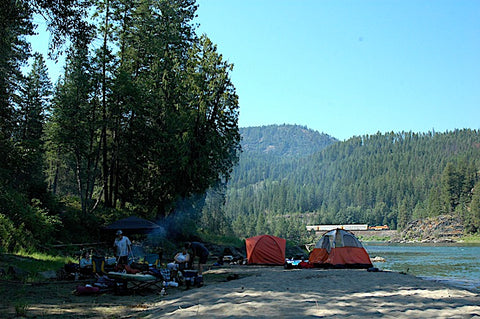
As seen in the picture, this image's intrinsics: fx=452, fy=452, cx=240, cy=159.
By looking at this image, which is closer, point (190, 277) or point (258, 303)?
point (258, 303)

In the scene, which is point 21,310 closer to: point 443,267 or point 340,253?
point 340,253

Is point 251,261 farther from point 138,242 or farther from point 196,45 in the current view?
point 196,45

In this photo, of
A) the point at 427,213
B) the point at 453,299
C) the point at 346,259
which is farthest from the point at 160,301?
the point at 427,213

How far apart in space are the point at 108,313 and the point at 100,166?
24681 millimetres

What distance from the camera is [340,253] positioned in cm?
2206

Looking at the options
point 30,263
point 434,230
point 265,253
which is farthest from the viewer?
point 434,230

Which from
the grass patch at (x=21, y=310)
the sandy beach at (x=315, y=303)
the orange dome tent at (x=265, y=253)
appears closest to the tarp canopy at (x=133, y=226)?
the orange dome tent at (x=265, y=253)

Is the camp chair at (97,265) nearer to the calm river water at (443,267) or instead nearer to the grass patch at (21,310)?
the grass patch at (21,310)

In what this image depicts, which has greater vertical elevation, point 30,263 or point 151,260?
point 30,263

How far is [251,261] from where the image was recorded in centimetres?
2484

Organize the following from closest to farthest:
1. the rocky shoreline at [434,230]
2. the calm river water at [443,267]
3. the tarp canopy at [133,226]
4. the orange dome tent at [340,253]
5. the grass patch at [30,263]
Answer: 1. the grass patch at [30,263]
2. the tarp canopy at [133,226]
3. the calm river water at [443,267]
4. the orange dome tent at [340,253]
5. the rocky shoreline at [434,230]

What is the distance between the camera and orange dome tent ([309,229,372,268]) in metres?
21.9

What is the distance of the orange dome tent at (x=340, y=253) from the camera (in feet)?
71.8

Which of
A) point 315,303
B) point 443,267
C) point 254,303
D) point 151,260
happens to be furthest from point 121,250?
point 443,267
